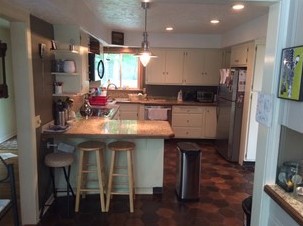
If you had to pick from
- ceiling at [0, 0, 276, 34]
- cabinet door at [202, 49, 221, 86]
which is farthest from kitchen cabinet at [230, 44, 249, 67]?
cabinet door at [202, 49, 221, 86]

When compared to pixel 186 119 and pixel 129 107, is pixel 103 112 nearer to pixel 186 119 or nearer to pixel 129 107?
pixel 129 107

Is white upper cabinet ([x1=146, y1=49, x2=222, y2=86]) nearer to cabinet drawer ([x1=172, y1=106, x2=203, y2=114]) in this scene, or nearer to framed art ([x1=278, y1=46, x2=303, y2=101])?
cabinet drawer ([x1=172, y1=106, x2=203, y2=114])

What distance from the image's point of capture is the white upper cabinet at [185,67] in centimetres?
599

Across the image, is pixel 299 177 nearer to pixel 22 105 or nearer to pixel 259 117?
pixel 259 117

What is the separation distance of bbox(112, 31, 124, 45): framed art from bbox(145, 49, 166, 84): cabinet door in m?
0.76

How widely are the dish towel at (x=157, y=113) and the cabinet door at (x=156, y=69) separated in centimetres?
72

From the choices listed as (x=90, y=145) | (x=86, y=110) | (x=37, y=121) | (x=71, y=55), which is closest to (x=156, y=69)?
(x=86, y=110)

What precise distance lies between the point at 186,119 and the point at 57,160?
11.8 ft

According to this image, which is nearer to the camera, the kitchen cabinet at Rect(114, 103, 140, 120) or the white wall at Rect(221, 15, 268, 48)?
the white wall at Rect(221, 15, 268, 48)

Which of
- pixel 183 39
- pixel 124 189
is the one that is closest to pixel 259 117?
pixel 124 189

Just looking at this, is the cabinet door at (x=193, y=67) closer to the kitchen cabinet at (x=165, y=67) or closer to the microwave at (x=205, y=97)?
the kitchen cabinet at (x=165, y=67)

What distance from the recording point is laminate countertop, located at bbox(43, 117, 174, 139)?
298cm

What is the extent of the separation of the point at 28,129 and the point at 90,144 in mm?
709

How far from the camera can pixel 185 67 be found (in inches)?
237
